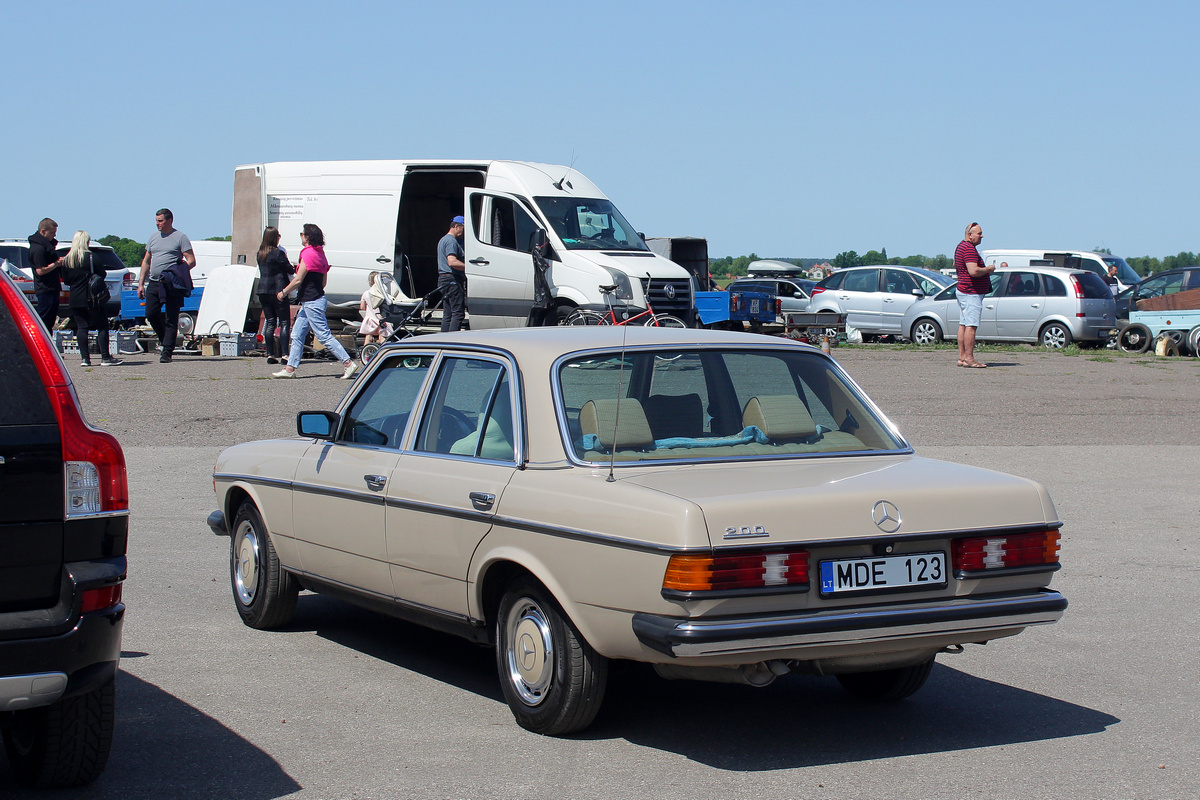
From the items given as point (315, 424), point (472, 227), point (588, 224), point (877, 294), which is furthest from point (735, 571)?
point (877, 294)

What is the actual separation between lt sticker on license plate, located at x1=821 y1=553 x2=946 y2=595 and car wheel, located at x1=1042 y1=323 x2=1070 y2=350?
71.6 feet

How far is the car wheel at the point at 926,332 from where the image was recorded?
26781 mm

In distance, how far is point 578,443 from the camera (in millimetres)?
4719

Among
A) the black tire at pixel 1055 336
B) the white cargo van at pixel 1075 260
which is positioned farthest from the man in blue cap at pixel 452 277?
the white cargo van at pixel 1075 260

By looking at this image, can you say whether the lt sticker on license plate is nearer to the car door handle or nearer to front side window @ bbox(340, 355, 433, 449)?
the car door handle

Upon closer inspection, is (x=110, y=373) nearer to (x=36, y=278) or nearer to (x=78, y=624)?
(x=36, y=278)

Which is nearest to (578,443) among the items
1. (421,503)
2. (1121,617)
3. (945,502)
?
(421,503)

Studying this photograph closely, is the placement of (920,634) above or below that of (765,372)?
below

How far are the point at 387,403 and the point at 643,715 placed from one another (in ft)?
6.06

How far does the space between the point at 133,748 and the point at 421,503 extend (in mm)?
1362

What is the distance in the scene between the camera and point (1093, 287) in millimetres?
24766

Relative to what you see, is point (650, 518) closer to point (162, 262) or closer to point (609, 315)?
point (609, 315)

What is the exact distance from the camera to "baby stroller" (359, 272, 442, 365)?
2031 centimetres

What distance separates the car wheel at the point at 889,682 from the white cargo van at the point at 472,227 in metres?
13.4
